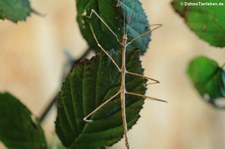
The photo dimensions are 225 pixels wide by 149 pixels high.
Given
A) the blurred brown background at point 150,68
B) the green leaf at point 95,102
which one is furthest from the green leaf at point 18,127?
the blurred brown background at point 150,68

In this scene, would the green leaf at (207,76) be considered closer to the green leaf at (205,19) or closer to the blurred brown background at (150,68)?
the green leaf at (205,19)

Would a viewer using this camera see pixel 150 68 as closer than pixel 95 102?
No

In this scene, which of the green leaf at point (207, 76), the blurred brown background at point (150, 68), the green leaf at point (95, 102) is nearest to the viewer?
the green leaf at point (95, 102)

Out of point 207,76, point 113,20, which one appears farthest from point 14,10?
point 207,76

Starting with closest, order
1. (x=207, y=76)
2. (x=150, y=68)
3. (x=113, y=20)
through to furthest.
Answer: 1. (x=113, y=20)
2. (x=207, y=76)
3. (x=150, y=68)

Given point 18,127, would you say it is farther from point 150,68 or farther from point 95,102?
point 150,68

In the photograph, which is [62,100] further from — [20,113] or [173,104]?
Answer: [173,104]

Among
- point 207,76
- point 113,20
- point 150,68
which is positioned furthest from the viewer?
point 150,68
